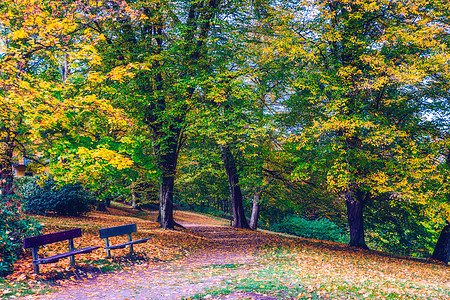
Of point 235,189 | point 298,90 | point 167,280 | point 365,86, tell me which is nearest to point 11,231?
point 167,280

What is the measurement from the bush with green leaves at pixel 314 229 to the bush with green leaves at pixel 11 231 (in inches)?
884

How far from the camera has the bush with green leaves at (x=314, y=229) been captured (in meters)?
25.4

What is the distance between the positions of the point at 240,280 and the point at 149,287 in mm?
1881

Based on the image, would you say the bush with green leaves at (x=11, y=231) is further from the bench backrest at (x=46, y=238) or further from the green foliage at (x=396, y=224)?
the green foliage at (x=396, y=224)

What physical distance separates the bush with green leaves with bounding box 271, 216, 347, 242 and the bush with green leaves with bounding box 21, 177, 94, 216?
18.2 m

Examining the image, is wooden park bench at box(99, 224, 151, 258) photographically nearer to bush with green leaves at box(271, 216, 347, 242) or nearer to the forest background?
the forest background

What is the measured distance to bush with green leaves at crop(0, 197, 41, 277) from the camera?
629 centimetres

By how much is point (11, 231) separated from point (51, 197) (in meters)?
8.49

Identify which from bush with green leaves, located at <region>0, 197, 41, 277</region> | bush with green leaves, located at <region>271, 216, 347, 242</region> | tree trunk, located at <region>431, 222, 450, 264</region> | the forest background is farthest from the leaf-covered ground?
bush with green leaves, located at <region>271, 216, 347, 242</region>

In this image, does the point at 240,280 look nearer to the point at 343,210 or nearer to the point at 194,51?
the point at 194,51

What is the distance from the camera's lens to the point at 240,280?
6.66 m

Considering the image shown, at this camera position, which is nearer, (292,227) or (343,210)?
(343,210)

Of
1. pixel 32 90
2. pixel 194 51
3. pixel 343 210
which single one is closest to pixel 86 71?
pixel 194 51

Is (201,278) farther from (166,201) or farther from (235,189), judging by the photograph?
(235,189)
